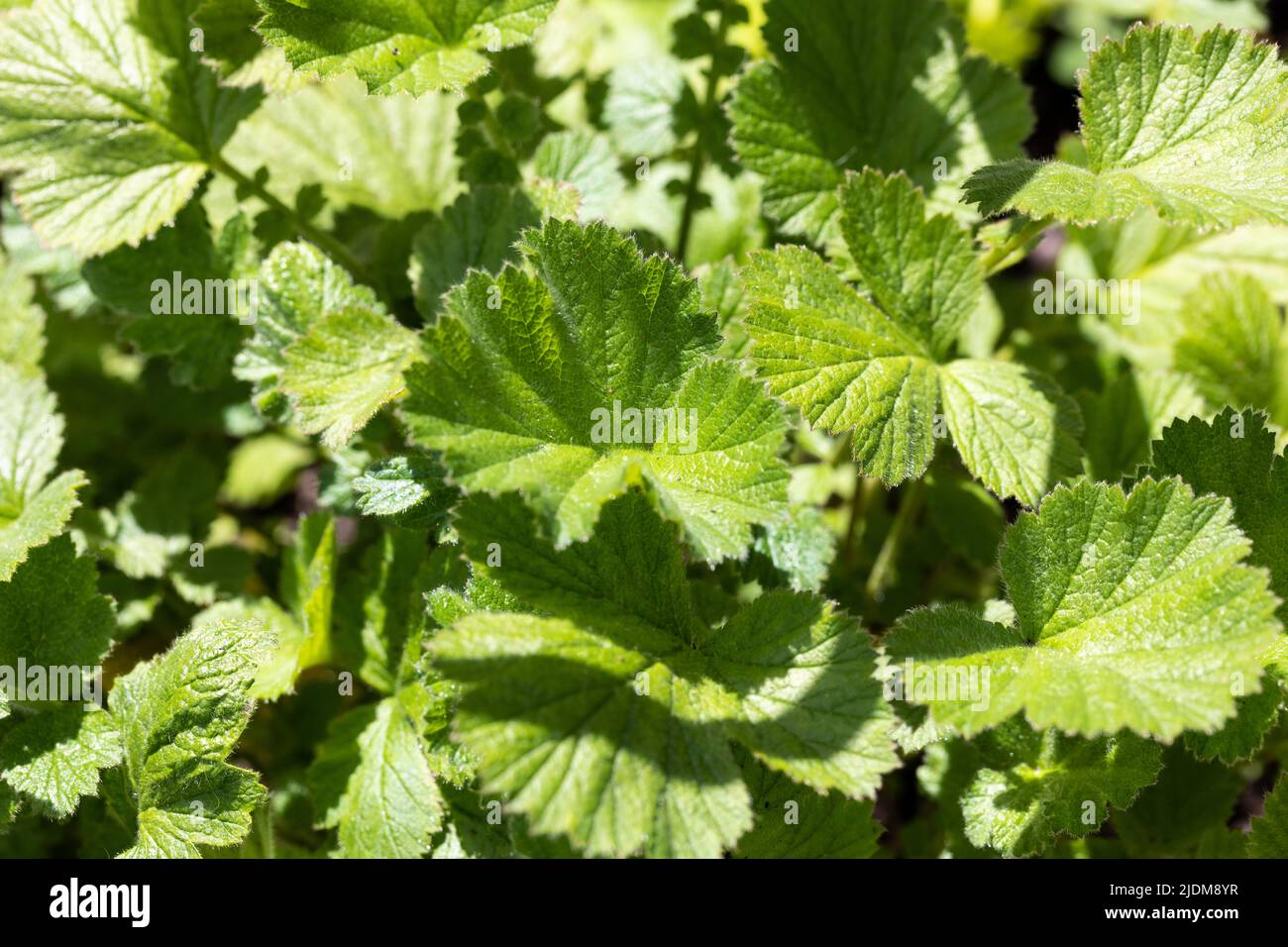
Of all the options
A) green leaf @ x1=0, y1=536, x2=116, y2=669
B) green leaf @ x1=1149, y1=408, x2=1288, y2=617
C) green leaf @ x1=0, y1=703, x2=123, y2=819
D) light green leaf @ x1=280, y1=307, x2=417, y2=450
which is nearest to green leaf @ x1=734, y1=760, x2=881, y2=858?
green leaf @ x1=1149, y1=408, x2=1288, y2=617

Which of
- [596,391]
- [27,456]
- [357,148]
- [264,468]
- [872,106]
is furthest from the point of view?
[264,468]

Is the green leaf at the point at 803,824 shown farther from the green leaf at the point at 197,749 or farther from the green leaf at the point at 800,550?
the green leaf at the point at 197,749

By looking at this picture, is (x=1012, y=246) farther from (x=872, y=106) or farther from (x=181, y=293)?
(x=181, y=293)

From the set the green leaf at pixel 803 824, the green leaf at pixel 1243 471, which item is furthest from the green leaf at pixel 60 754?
the green leaf at pixel 1243 471

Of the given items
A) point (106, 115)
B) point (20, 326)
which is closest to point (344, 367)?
point (106, 115)

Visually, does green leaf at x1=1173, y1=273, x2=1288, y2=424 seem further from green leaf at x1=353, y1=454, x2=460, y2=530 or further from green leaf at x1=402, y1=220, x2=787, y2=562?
green leaf at x1=353, y1=454, x2=460, y2=530
